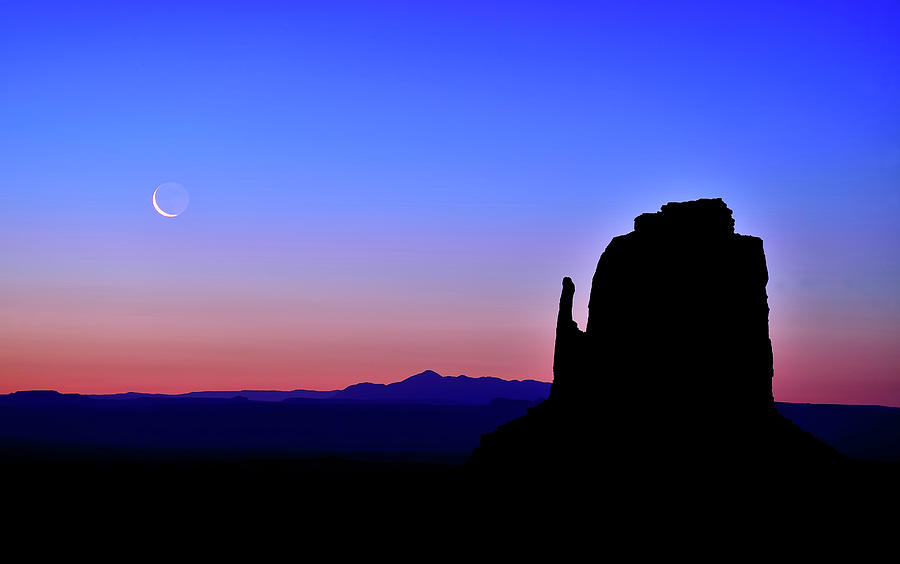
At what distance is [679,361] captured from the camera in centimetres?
6206

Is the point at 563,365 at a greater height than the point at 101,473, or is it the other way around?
the point at 563,365

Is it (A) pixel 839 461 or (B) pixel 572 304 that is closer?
(A) pixel 839 461

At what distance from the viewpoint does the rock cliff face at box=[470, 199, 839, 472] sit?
60.0 metres

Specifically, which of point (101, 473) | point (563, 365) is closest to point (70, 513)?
point (101, 473)

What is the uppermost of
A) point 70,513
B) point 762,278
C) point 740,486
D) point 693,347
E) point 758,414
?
point 762,278

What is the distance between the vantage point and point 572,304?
222 feet

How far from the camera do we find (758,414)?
61.4 m

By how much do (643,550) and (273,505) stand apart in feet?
268

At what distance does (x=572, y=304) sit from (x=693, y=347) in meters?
9.62

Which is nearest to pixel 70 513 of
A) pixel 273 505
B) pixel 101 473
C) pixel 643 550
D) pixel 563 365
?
pixel 273 505

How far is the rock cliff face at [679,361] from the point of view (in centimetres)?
6000

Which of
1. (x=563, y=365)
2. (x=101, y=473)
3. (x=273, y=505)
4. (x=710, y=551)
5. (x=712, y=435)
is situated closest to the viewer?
(x=710, y=551)

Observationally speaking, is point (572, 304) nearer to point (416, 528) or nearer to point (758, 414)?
point (758, 414)

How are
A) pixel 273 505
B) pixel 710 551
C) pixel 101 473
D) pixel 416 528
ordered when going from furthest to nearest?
pixel 101 473, pixel 273 505, pixel 416 528, pixel 710 551
